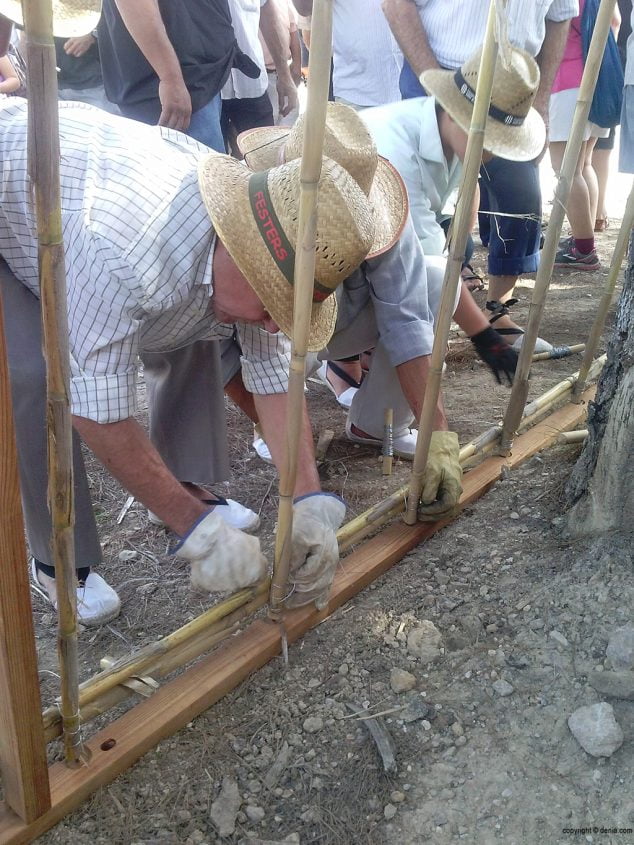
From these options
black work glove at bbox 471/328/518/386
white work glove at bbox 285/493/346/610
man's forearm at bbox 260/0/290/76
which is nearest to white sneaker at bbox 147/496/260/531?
white work glove at bbox 285/493/346/610

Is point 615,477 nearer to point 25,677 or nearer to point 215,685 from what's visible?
point 215,685

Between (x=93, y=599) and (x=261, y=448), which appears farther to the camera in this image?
(x=261, y=448)

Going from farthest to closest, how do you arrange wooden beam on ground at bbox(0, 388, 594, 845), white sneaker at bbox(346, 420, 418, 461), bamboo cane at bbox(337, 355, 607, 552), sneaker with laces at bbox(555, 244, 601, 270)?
sneaker with laces at bbox(555, 244, 601, 270), white sneaker at bbox(346, 420, 418, 461), bamboo cane at bbox(337, 355, 607, 552), wooden beam on ground at bbox(0, 388, 594, 845)

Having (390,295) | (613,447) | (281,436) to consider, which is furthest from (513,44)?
(281,436)

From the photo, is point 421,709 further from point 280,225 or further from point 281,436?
point 280,225

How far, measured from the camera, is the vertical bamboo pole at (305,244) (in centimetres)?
105

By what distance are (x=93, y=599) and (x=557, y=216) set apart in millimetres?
1568

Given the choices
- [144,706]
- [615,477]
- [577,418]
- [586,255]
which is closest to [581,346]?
[577,418]

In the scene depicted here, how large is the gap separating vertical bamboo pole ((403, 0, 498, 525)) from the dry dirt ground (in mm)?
335

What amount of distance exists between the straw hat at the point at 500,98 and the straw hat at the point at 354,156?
0.31 meters

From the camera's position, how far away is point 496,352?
235 cm

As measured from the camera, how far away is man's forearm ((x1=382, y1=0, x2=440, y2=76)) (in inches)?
110

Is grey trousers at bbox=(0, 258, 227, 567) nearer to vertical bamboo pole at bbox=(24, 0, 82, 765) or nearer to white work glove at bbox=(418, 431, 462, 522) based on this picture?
vertical bamboo pole at bbox=(24, 0, 82, 765)

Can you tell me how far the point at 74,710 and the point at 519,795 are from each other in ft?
2.57
